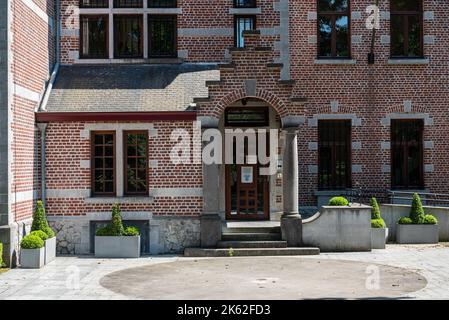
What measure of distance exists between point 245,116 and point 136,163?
12.0ft

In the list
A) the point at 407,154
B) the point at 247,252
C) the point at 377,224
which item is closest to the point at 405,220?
the point at 377,224

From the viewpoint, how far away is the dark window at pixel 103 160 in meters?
16.1

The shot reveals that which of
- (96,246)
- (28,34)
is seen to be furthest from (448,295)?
(28,34)

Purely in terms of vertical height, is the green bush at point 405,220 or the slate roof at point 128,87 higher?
the slate roof at point 128,87

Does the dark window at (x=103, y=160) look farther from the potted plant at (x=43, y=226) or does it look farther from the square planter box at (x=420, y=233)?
the square planter box at (x=420, y=233)

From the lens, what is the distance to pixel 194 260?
1480 cm

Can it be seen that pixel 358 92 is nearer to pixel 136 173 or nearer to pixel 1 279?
pixel 136 173

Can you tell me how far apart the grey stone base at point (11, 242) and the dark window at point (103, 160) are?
258 cm

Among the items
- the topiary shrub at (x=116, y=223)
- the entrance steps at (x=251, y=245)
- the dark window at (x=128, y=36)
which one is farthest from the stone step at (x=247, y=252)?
the dark window at (x=128, y=36)

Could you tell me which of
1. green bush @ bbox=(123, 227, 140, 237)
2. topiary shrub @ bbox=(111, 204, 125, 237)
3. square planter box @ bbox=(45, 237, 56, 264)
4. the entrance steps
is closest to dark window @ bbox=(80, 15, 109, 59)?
topiary shrub @ bbox=(111, 204, 125, 237)

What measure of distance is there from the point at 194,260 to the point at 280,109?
14.5 feet

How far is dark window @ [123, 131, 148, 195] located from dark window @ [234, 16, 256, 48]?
4312 millimetres

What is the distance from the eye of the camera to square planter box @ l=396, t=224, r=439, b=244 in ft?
56.0

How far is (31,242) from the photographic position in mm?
13594
